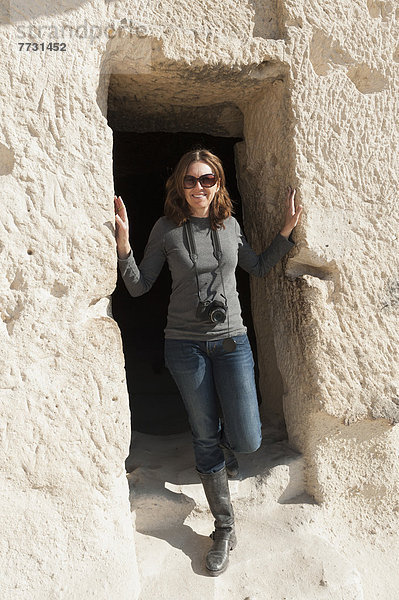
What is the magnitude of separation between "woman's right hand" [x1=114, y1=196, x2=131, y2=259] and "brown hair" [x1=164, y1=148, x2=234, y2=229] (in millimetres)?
184

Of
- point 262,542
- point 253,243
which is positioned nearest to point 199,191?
point 253,243

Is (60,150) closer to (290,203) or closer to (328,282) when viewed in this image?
(290,203)

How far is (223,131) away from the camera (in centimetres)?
298

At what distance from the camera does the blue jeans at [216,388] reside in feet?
7.21

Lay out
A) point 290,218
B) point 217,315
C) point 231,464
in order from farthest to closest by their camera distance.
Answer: point 231,464
point 290,218
point 217,315

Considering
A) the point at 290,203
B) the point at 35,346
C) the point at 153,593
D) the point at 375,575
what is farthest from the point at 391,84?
the point at 153,593

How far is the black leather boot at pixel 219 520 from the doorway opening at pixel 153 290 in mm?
1403

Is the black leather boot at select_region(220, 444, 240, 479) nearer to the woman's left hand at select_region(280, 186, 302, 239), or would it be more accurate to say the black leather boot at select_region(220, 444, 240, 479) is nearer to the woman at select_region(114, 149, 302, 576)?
the woman at select_region(114, 149, 302, 576)

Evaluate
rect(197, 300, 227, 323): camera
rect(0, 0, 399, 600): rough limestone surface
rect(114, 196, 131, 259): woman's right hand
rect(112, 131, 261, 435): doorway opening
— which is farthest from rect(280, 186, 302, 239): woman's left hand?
rect(112, 131, 261, 435): doorway opening

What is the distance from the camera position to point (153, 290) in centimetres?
530

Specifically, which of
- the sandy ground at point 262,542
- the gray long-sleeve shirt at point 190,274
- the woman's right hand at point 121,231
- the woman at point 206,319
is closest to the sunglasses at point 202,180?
the woman at point 206,319

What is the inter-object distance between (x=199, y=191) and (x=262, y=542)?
1400mm

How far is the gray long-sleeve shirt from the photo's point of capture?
→ 223 cm

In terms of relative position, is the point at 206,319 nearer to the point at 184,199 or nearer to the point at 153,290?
the point at 184,199
